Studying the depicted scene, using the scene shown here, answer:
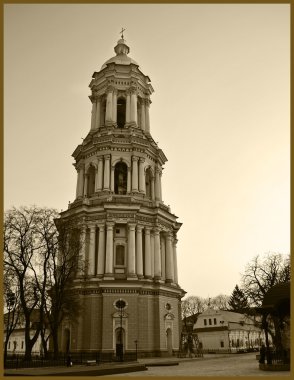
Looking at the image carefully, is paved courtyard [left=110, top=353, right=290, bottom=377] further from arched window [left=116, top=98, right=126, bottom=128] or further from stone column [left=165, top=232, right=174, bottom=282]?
arched window [left=116, top=98, right=126, bottom=128]

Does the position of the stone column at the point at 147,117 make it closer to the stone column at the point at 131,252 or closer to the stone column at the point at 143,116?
the stone column at the point at 143,116

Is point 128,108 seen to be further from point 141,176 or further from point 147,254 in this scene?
point 147,254

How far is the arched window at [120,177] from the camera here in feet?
153

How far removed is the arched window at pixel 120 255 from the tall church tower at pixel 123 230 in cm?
10

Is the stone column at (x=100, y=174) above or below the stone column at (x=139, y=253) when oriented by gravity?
above

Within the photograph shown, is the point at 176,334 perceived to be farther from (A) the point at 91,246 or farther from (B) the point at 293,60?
(B) the point at 293,60

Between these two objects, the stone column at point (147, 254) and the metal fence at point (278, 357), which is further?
the stone column at point (147, 254)

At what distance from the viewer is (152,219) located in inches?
1730

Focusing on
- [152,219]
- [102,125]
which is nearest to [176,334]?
[152,219]

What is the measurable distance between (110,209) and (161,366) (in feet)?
55.6

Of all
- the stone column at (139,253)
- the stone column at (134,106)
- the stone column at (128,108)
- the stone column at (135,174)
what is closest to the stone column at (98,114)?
the stone column at (128,108)

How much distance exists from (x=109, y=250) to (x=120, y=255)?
2.02 meters

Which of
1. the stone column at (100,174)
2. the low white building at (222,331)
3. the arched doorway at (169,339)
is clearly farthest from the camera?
the low white building at (222,331)

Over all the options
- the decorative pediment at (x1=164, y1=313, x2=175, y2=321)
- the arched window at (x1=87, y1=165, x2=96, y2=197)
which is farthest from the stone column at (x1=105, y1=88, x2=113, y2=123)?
the decorative pediment at (x1=164, y1=313, x2=175, y2=321)
